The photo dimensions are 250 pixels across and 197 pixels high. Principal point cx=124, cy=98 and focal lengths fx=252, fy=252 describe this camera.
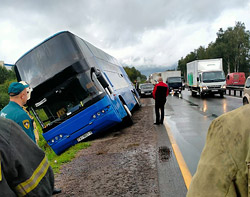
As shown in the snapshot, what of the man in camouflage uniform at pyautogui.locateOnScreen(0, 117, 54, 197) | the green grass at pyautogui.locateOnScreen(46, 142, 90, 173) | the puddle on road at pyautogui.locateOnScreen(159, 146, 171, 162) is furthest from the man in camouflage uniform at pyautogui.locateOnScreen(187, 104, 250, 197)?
the green grass at pyautogui.locateOnScreen(46, 142, 90, 173)

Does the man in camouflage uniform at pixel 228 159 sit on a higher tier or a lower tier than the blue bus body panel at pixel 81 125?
higher

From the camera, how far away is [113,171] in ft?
15.9

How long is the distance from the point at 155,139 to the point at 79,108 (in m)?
2.50

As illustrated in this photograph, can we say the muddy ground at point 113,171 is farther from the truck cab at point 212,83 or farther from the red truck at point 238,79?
the red truck at point 238,79

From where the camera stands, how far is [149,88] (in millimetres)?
28875

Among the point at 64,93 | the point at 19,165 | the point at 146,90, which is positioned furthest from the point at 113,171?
the point at 146,90

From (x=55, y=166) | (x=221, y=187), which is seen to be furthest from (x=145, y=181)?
(x=221, y=187)

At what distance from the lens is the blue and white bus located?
7621mm

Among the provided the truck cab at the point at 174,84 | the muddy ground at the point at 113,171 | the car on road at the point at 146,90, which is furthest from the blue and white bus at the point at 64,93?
the truck cab at the point at 174,84

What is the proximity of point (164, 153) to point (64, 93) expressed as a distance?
3676 mm

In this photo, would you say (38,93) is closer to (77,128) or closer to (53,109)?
(53,109)

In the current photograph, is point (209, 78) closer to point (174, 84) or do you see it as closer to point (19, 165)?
point (174, 84)

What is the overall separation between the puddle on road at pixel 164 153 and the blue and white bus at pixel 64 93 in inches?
84.6

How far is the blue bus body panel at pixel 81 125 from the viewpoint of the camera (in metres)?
7.57
